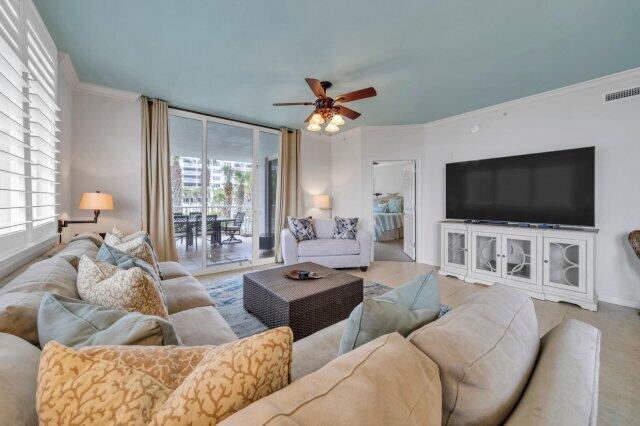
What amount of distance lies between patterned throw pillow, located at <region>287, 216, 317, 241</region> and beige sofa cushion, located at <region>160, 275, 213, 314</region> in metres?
2.53

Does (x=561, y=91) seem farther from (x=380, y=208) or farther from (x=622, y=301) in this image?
(x=380, y=208)

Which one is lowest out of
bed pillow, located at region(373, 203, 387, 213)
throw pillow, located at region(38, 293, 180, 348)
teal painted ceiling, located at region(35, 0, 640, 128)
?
throw pillow, located at region(38, 293, 180, 348)

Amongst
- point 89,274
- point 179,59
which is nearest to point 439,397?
point 89,274

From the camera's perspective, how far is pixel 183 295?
6.24ft

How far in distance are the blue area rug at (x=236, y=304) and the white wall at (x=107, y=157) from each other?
1470mm

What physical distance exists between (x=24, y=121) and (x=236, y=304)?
225cm

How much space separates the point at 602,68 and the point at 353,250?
358 centimetres

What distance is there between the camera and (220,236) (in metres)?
4.58

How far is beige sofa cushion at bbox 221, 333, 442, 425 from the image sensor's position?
1.45 ft

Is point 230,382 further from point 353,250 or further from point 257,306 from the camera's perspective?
point 353,250

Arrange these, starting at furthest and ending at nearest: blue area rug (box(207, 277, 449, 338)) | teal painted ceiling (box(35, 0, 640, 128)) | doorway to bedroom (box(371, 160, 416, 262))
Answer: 1. doorway to bedroom (box(371, 160, 416, 262))
2. blue area rug (box(207, 277, 449, 338))
3. teal painted ceiling (box(35, 0, 640, 128))

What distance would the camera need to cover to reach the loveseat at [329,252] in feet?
14.1

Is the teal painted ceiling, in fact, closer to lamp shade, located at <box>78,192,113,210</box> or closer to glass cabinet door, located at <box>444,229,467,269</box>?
lamp shade, located at <box>78,192,113,210</box>

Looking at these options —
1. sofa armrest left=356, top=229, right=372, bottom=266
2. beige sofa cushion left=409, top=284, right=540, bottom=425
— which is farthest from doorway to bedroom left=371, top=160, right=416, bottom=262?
beige sofa cushion left=409, top=284, right=540, bottom=425
